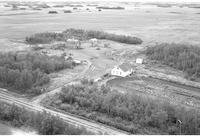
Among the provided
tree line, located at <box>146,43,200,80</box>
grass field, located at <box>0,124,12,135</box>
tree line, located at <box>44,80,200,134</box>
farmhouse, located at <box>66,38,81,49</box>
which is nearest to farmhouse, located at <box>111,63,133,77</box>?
tree line, located at <box>44,80,200,134</box>

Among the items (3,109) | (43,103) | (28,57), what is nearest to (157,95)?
(43,103)

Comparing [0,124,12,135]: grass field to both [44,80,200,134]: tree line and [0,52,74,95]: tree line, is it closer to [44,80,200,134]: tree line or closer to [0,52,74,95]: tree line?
[44,80,200,134]: tree line

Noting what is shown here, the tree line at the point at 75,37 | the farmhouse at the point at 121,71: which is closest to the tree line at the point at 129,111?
the farmhouse at the point at 121,71

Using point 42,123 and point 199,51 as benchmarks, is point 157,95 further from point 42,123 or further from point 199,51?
point 199,51

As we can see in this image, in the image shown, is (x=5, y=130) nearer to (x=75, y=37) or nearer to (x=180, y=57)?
(x=180, y=57)

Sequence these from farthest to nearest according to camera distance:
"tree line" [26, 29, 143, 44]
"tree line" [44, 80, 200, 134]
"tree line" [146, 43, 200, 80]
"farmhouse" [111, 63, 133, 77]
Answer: "tree line" [26, 29, 143, 44] < "tree line" [146, 43, 200, 80] < "farmhouse" [111, 63, 133, 77] < "tree line" [44, 80, 200, 134]

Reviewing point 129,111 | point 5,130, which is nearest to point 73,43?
point 129,111
